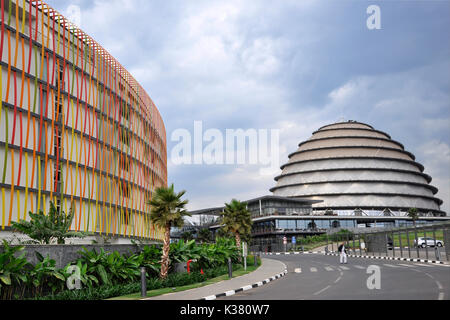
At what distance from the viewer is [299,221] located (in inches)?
4003

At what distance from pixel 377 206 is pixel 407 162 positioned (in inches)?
601

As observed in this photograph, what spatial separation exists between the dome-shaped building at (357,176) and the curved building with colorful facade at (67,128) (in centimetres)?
6202

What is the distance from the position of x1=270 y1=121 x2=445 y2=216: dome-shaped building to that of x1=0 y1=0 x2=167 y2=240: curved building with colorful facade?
62.0 metres

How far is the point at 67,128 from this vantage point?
4225 centimetres

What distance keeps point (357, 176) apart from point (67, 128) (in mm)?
83067

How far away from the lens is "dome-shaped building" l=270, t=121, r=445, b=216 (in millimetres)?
109188

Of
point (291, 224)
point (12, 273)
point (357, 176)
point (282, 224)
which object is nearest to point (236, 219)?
point (12, 273)

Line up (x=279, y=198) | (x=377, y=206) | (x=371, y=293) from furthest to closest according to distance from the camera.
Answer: (x=377, y=206), (x=279, y=198), (x=371, y=293)

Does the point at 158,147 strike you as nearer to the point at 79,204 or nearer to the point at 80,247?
the point at 79,204

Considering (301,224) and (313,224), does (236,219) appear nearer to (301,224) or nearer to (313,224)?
(301,224)

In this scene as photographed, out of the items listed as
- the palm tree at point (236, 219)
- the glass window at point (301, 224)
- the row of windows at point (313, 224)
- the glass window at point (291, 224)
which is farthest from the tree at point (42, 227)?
the glass window at point (301, 224)

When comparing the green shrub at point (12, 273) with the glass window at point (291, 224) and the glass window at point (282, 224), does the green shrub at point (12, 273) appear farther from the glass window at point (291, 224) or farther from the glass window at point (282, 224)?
the glass window at point (291, 224)
